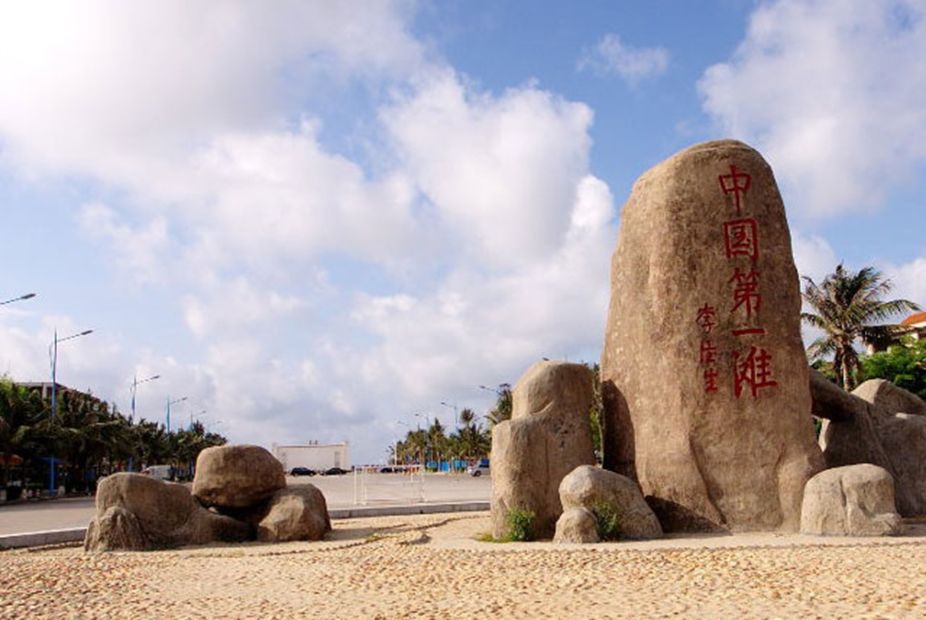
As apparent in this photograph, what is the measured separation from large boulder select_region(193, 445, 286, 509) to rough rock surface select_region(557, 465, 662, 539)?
6.02 meters

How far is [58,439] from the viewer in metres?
43.2

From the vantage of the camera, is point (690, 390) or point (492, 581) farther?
point (690, 390)

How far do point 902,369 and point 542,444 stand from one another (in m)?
28.1

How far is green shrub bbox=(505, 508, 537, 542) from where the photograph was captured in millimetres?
14156

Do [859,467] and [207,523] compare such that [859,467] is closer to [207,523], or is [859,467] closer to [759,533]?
[759,533]

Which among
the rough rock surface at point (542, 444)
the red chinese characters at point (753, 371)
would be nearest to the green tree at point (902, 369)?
the red chinese characters at point (753, 371)

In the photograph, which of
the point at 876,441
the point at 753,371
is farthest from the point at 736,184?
the point at 876,441

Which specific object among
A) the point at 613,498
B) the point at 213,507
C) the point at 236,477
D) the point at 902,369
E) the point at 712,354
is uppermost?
the point at 902,369

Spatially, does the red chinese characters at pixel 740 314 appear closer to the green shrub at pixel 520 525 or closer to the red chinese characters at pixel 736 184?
the red chinese characters at pixel 736 184

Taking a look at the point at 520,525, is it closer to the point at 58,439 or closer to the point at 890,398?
the point at 890,398

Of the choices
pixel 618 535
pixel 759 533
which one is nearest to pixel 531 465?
→ pixel 618 535

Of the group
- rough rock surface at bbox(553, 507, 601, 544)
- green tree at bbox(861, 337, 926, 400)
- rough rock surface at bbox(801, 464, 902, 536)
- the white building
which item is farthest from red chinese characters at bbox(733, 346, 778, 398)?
the white building

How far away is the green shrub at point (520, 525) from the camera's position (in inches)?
557

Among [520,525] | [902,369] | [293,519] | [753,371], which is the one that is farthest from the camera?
[902,369]
